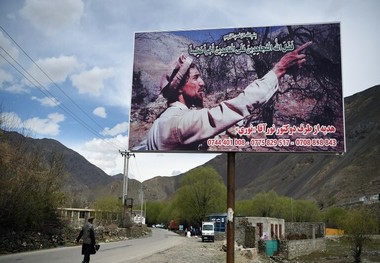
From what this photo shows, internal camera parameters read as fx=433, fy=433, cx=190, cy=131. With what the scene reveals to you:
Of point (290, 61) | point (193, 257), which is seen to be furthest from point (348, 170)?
point (290, 61)

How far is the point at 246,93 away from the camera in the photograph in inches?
551

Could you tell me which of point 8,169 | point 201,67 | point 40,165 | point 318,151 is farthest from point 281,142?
point 40,165

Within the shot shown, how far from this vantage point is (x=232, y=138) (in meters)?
13.8

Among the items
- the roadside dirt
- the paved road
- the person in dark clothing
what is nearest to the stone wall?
the roadside dirt

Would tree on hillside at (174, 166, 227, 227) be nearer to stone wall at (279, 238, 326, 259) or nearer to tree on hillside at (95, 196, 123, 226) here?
tree on hillside at (95, 196, 123, 226)

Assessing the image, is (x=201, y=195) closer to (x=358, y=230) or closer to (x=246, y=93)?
(x=358, y=230)

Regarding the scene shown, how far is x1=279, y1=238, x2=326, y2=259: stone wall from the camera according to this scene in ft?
122

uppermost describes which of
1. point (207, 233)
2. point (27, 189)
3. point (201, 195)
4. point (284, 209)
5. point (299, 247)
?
point (201, 195)

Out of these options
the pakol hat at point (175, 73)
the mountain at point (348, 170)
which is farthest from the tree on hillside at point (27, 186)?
the mountain at point (348, 170)

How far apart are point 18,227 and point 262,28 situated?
61.4 feet

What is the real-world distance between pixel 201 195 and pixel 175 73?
6404 cm

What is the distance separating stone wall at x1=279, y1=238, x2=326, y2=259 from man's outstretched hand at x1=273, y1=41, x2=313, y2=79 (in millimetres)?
26379

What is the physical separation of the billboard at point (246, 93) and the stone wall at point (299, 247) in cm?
2575

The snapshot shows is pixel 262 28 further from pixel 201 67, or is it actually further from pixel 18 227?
pixel 18 227
